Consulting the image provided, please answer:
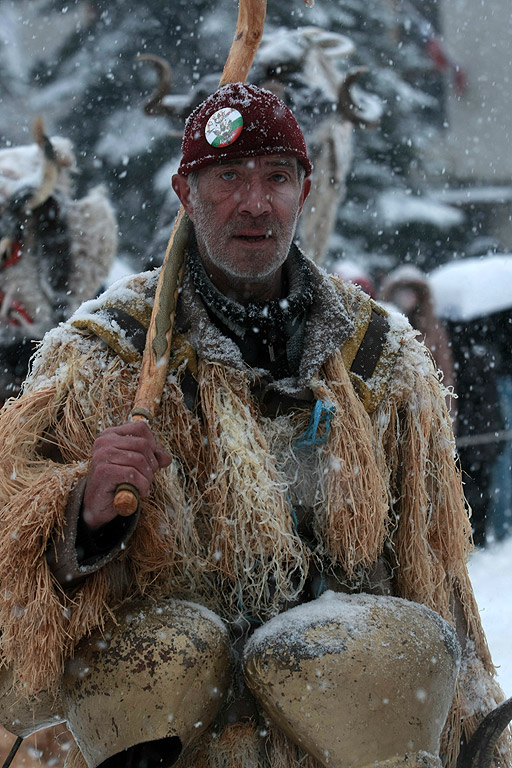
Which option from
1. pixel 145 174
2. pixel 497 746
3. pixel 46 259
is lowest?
pixel 145 174

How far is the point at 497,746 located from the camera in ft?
6.15

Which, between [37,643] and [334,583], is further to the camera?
[334,583]

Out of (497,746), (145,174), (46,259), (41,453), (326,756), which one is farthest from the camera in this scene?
(145,174)

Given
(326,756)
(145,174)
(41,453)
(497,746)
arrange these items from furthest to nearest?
1. (145,174)
2. (497,746)
3. (41,453)
4. (326,756)

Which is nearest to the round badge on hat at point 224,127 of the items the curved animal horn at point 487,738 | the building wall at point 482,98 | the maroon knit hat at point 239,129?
the maroon knit hat at point 239,129

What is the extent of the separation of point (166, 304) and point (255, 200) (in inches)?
10.8

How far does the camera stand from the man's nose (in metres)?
1.75

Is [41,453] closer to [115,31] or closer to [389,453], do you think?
[389,453]

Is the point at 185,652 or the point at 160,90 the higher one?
the point at 185,652

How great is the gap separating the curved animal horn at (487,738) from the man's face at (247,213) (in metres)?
1.03

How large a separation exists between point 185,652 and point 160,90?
379cm

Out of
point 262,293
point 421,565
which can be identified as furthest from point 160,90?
point 421,565

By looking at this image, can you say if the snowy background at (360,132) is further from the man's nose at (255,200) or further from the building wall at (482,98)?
the man's nose at (255,200)

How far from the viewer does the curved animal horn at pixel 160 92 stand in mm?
4500
